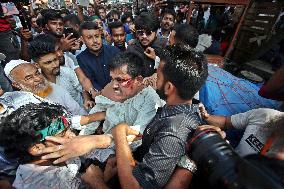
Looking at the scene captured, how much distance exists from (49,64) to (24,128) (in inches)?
71.2

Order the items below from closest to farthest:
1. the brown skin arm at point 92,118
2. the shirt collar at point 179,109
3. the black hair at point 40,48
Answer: the shirt collar at point 179,109 → the brown skin arm at point 92,118 → the black hair at point 40,48

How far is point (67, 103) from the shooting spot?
9.24 ft

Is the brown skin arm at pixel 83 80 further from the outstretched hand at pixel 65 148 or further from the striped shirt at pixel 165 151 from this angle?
the striped shirt at pixel 165 151

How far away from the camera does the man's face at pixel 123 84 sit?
2.24m

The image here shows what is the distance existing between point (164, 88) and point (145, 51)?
6.96 feet

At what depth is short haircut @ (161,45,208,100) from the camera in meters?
1.56

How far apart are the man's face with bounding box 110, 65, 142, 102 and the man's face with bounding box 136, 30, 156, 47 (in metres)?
1.68

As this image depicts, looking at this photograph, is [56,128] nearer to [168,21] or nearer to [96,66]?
[96,66]

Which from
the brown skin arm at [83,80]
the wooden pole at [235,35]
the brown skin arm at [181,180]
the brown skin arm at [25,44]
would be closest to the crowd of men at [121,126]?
the brown skin arm at [181,180]

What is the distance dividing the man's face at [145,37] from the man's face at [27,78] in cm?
184

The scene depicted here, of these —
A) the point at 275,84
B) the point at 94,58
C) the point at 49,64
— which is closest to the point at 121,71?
the point at 49,64

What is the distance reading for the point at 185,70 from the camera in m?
1.56

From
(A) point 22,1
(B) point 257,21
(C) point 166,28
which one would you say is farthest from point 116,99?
(B) point 257,21

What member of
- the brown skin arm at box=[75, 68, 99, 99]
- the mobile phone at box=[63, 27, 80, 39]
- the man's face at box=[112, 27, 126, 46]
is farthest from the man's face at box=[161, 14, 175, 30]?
the brown skin arm at box=[75, 68, 99, 99]
